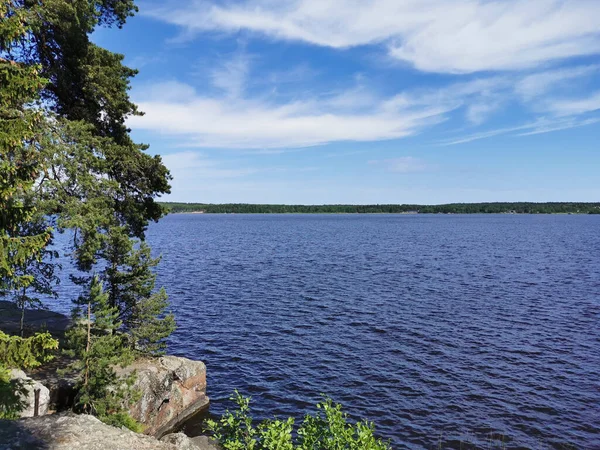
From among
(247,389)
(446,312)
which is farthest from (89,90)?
(446,312)

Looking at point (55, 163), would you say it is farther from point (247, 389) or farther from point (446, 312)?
point (446, 312)

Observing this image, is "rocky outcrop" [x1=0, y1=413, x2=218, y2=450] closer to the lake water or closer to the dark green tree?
the dark green tree

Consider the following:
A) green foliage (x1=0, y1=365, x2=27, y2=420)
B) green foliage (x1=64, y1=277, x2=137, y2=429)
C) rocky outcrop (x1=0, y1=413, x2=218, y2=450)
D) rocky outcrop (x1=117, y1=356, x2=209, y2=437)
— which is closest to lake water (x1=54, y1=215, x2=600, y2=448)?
rocky outcrop (x1=117, y1=356, x2=209, y2=437)

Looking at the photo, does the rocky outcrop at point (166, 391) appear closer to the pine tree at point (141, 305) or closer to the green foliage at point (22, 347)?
the pine tree at point (141, 305)

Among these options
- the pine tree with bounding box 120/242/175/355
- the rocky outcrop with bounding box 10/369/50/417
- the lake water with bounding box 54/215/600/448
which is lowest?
the lake water with bounding box 54/215/600/448

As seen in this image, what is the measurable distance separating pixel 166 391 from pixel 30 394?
6.08 metres

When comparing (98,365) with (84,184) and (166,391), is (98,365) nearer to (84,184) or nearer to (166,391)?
(166,391)

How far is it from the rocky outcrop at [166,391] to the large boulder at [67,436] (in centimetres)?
581

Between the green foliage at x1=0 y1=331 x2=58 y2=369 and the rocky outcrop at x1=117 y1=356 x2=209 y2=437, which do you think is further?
the rocky outcrop at x1=117 y1=356 x2=209 y2=437

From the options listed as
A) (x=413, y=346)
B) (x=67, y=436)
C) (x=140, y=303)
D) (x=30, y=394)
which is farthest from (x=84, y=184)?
(x=413, y=346)

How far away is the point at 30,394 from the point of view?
48.8 ft

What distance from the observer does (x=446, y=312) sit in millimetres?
35438

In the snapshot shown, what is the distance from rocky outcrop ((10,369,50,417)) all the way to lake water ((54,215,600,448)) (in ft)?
27.3

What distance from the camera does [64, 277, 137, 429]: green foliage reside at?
15766 millimetres
